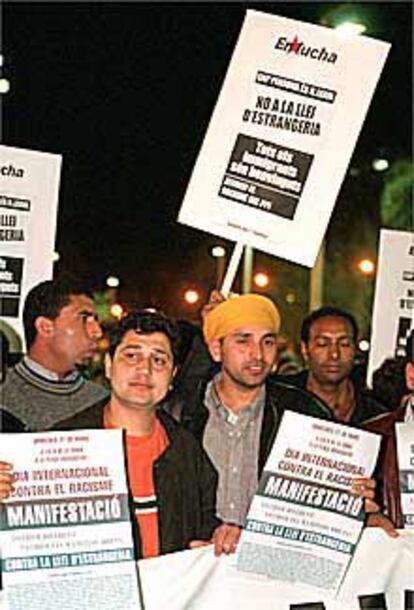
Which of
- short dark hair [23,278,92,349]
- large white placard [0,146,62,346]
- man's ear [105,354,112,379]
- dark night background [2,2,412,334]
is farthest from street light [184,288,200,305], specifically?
man's ear [105,354,112,379]

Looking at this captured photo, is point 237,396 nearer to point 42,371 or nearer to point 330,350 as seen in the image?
point 42,371

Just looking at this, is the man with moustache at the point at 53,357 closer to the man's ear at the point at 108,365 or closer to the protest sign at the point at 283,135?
the protest sign at the point at 283,135

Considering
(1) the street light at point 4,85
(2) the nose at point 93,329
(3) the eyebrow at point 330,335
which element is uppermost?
(1) the street light at point 4,85

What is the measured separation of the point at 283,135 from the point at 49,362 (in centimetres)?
111

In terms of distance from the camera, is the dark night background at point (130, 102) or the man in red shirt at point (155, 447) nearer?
the man in red shirt at point (155, 447)

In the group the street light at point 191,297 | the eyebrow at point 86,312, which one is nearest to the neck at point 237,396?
the eyebrow at point 86,312

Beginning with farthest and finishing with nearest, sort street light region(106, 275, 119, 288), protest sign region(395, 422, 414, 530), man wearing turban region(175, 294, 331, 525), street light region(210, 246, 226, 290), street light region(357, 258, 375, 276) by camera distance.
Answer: street light region(210, 246, 226, 290)
street light region(357, 258, 375, 276)
street light region(106, 275, 119, 288)
man wearing turban region(175, 294, 331, 525)
protest sign region(395, 422, 414, 530)

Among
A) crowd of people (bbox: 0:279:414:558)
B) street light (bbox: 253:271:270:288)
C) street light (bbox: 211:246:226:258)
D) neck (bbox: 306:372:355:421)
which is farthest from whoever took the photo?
street light (bbox: 253:271:270:288)

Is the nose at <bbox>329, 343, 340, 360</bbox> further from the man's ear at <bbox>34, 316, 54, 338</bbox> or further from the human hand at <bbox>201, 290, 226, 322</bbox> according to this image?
the man's ear at <bbox>34, 316, 54, 338</bbox>

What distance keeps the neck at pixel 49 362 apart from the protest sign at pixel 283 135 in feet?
2.15

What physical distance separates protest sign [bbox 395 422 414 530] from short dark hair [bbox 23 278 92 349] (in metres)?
1.50

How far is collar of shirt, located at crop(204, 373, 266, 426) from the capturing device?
475 cm

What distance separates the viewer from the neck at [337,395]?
19.0ft

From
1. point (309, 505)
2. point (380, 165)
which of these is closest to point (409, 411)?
point (309, 505)
